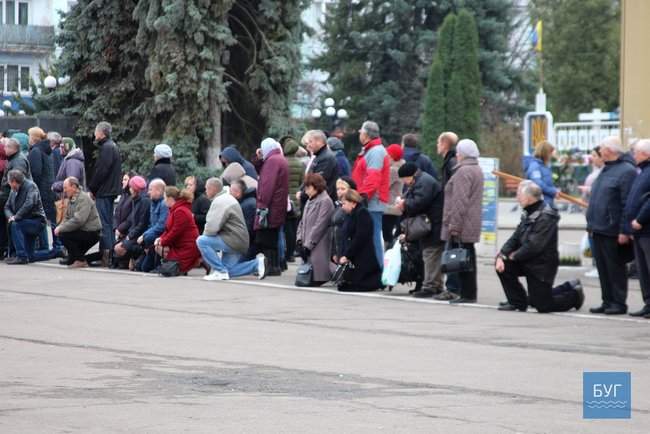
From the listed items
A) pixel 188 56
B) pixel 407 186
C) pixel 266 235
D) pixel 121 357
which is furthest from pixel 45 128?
pixel 121 357

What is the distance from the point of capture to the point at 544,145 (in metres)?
21.9

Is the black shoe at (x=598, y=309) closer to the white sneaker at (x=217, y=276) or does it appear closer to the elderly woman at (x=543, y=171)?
the elderly woman at (x=543, y=171)

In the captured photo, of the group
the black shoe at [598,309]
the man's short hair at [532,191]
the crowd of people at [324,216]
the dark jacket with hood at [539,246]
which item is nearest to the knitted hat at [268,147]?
the crowd of people at [324,216]

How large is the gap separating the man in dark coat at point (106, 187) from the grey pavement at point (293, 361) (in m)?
3.08

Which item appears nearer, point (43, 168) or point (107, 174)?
point (107, 174)

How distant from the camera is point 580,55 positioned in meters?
77.1

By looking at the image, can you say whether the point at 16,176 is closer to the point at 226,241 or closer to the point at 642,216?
the point at 226,241

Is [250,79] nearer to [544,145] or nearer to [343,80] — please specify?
[544,145]

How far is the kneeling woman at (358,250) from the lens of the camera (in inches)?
779

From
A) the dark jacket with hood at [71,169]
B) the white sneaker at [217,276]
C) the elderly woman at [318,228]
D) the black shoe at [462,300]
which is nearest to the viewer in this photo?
the black shoe at [462,300]

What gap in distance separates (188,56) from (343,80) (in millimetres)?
29715

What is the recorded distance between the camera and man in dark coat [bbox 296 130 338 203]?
71.3 ft

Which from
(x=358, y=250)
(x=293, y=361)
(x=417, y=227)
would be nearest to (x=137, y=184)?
(x=358, y=250)

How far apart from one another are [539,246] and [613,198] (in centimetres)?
111
